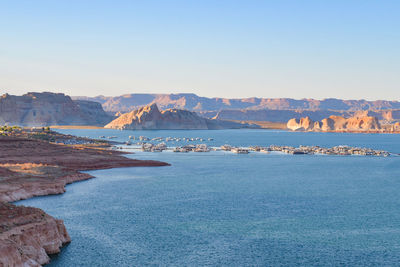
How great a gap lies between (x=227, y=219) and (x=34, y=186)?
31959 millimetres

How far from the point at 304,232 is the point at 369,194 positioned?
31963 millimetres

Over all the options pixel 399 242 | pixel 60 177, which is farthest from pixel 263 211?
pixel 60 177

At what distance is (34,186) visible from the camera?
67.7 metres

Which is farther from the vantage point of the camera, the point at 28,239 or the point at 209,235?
the point at 209,235

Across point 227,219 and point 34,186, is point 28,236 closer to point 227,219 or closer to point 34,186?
point 227,219

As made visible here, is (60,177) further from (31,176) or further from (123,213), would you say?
(123,213)

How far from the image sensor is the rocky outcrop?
3278 centimetres

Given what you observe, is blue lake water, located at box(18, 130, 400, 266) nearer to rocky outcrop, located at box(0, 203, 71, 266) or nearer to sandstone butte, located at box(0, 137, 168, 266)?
rocky outcrop, located at box(0, 203, 71, 266)

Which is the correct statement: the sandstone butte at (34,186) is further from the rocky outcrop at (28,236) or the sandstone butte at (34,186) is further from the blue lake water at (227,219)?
the blue lake water at (227,219)

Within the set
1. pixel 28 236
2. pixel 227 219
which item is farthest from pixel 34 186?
pixel 28 236

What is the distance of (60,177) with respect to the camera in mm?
80562

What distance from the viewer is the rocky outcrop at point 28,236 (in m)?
32.8

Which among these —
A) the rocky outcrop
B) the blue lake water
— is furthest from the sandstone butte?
the blue lake water

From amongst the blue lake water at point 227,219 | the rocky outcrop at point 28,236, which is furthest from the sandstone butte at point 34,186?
the blue lake water at point 227,219
